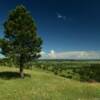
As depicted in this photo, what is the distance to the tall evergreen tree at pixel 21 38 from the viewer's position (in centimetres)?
4322

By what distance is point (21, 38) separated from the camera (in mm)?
43375

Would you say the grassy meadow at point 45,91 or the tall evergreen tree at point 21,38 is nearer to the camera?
the grassy meadow at point 45,91

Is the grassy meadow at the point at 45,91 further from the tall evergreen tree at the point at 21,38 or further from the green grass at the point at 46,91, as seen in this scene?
the tall evergreen tree at the point at 21,38

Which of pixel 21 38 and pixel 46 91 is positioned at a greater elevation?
pixel 21 38

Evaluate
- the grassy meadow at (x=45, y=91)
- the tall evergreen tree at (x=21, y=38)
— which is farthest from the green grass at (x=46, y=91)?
the tall evergreen tree at (x=21, y=38)

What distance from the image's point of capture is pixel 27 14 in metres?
45.0

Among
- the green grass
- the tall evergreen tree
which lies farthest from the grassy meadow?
the tall evergreen tree

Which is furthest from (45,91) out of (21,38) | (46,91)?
(21,38)

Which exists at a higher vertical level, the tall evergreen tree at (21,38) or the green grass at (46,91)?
the tall evergreen tree at (21,38)

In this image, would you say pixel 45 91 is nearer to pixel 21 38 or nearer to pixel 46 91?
pixel 46 91

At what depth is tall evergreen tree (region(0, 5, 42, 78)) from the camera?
4322 cm

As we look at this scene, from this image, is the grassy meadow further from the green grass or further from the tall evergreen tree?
the tall evergreen tree

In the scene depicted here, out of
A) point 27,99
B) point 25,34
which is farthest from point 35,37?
point 27,99

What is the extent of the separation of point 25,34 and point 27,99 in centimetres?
2146
